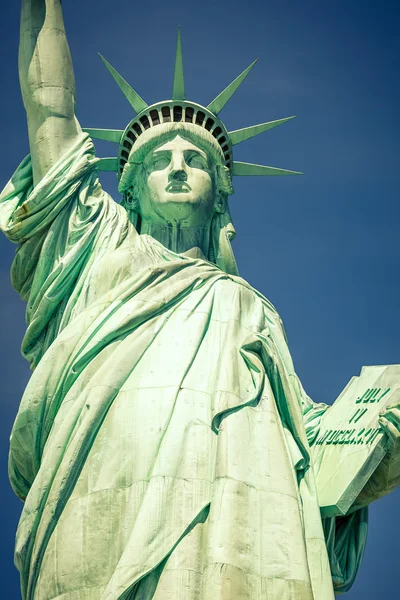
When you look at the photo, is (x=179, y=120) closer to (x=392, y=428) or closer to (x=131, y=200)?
(x=131, y=200)

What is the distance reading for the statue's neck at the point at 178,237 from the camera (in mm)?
18609

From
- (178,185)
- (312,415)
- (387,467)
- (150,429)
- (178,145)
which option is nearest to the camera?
(150,429)

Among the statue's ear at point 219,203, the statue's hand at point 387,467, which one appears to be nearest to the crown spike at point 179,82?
the statue's ear at point 219,203

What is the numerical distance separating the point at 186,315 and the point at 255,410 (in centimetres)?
139

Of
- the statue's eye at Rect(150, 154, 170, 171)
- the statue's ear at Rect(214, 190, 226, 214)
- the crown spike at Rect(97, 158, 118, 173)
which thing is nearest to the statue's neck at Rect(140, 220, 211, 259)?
the statue's ear at Rect(214, 190, 226, 214)

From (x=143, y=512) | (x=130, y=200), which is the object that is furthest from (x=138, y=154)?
(x=143, y=512)

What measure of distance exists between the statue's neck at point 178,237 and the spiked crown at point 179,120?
1.16m

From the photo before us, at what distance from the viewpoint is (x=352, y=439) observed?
1689 cm

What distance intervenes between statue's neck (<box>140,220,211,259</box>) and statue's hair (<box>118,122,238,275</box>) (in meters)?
0.31

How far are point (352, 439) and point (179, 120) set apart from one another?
14.6 ft

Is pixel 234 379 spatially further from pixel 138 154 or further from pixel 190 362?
pixel 138 154

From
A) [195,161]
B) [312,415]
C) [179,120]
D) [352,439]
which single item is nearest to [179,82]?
[179,120]

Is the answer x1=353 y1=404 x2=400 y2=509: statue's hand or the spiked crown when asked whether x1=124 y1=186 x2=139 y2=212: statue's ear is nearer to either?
the spiked crown

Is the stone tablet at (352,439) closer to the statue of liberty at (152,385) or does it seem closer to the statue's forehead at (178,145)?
the statue of liberty at (152,385)
